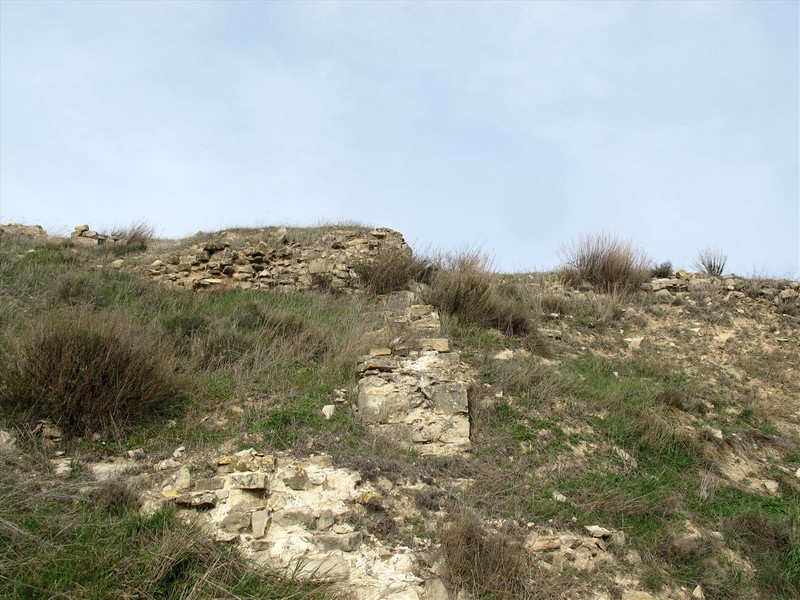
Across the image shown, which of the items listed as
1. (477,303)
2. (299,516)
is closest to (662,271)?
(477,303)

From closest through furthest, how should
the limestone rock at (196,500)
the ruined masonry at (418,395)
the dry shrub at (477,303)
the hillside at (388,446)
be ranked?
the hillside at (388,446), the limestone rock at (196,500), the ruined masonry at (418,395), the dry shrub at (477,303)

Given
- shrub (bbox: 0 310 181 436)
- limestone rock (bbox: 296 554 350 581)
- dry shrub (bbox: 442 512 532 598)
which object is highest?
shrub (bbox: 0 310 181 436)

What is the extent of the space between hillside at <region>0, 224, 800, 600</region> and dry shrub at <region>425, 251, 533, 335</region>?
31mm

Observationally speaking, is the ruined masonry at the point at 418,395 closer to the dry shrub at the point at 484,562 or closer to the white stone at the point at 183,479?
the dry shrub at the point at 484,562

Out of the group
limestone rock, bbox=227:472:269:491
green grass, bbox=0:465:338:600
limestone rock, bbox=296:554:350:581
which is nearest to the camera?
green grass, bbox=0:465:338:600

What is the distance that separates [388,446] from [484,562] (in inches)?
64.4

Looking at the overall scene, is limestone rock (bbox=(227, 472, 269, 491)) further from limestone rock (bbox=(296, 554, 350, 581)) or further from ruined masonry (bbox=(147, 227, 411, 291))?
ruined masonry (bbox=(147, 227, 411, 291))

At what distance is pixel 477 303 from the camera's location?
8.84 meters

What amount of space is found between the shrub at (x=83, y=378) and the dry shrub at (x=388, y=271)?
4.86 meters

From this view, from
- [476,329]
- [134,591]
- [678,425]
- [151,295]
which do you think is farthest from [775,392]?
[151,295]

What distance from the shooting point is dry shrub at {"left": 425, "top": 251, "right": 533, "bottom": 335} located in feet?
28.7

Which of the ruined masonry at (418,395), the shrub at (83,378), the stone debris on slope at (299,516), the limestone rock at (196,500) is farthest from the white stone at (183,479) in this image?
the ruined masonry at (418,395)

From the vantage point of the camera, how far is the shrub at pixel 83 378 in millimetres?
5520

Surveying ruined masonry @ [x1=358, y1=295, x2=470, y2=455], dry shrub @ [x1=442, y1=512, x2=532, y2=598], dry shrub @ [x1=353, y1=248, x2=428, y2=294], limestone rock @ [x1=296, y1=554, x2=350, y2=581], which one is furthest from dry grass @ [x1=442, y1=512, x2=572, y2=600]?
dry shrub @ [x1=353, y1=248, x2=428, y2=294]
